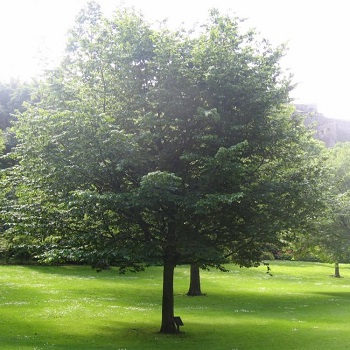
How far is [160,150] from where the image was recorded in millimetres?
21188

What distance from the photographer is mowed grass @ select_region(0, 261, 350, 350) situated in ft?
68.9

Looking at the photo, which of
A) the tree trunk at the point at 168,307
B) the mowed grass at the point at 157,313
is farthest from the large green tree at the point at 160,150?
the mowed grass at the point at 157,313

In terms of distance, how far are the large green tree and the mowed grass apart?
3.72 m

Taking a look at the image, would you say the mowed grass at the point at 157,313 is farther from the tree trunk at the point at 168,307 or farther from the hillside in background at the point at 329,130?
the hillside in background at the point at 329,130

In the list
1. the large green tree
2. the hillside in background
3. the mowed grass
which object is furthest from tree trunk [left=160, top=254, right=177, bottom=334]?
the hillside in background

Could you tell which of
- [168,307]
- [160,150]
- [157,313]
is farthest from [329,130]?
[160,150]

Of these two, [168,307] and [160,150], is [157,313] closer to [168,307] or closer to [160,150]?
[168,307]

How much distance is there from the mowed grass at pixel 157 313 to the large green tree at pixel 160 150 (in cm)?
372

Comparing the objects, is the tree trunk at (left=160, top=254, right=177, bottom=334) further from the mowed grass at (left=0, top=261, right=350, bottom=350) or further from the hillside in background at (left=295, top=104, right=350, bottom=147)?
the hillside in background at (left=295, top=104, right=350, bottom=147)

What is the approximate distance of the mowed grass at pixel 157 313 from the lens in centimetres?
2102

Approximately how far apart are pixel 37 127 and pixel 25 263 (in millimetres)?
46283

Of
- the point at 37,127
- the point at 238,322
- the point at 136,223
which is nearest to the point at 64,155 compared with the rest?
the point at 37,127

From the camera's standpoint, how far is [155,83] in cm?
2067

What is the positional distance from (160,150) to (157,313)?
1272cm
